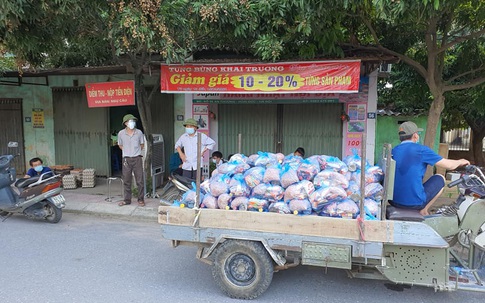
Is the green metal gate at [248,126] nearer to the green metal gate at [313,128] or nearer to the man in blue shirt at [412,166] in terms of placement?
the green metal gate at [313,128]

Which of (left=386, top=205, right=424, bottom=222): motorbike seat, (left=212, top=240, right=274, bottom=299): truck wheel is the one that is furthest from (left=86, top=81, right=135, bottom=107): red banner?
(left=386, top=205, right=424, bottom=222): motorbike seat

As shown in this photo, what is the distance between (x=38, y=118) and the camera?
997 cm

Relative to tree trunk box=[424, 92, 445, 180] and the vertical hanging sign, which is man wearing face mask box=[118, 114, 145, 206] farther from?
tree trunk box=[424, 92, 445, 180]

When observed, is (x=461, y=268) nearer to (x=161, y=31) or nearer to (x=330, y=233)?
(x=330, y=233)

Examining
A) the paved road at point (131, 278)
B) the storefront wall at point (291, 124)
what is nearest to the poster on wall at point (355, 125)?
the storefront wall at point (291, 124)

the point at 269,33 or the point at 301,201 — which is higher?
the point at 269,33

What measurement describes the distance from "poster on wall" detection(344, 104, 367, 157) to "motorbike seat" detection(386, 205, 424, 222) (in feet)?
13.7

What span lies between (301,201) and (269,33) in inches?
142

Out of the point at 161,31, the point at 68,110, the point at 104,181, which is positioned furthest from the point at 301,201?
the point at 68,110

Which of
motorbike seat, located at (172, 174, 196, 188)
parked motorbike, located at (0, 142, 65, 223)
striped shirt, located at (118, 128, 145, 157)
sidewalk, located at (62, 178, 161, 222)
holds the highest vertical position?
striped shirt, located at (118, 128, 145, 157)

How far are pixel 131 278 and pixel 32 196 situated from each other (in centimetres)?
326

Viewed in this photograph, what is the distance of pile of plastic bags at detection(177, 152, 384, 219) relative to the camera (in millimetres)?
3307

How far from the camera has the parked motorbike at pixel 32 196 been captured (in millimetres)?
6043

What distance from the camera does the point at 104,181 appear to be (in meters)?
9.70
